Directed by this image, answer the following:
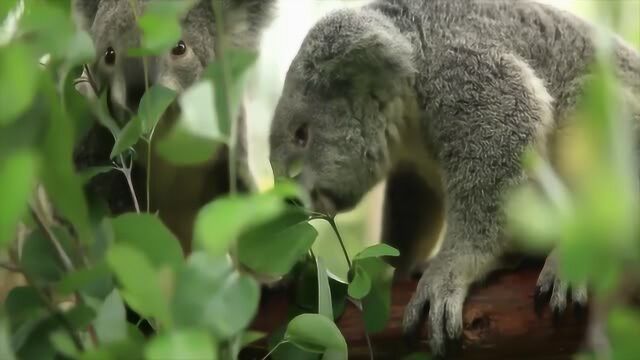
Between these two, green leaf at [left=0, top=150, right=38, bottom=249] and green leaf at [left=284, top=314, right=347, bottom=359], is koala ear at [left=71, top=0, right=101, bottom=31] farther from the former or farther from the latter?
green leaf at [left=0, top=150, right=38, bottom=249]

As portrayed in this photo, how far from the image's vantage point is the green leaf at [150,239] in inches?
34.9

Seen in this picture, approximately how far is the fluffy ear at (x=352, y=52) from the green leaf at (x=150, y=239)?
1.09 meters

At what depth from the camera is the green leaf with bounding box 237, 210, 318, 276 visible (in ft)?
3.38

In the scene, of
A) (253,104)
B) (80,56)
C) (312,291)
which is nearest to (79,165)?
(253,104)

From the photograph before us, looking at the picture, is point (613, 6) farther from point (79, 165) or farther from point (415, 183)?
point (415, 183)

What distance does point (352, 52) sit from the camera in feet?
6.45

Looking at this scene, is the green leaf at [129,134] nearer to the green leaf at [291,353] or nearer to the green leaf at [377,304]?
the green leaf at [291,353]

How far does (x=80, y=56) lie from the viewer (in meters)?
0.97

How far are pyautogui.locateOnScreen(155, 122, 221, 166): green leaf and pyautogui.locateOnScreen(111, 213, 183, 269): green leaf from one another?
80 mm

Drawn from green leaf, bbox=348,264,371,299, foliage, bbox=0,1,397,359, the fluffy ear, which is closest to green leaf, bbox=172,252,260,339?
foliage, bbox=0,1,397,359

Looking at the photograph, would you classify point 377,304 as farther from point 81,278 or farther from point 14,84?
point 14,84

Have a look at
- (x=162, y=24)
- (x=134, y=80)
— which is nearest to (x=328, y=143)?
(x=134, y=80)

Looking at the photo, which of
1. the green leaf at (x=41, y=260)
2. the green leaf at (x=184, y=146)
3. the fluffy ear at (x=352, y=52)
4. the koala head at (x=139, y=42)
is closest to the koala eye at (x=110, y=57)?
the koala head at (x=139, y=42)

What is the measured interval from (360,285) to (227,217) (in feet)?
2.48
